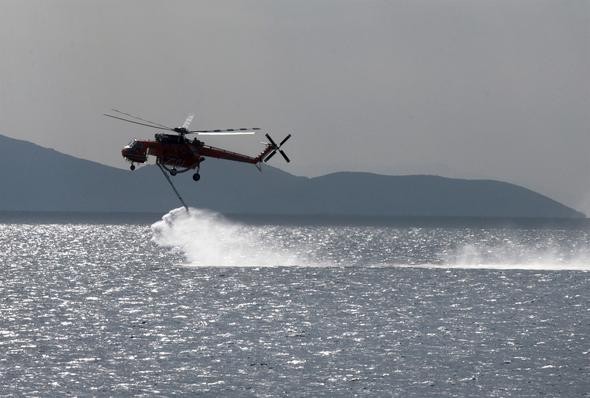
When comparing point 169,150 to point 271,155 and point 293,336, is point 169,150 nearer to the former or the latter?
point 271,155

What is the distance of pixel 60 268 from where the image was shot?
18375 cm

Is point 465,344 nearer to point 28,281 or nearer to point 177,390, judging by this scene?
point 177,390

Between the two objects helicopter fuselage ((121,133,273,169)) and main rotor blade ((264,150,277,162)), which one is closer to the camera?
helicopter fuselage ((121,133,273,169))

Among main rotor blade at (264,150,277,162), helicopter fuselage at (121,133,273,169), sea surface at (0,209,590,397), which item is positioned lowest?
sea surface at (0,209,590,397)

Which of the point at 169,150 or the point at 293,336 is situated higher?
the point at 169,150

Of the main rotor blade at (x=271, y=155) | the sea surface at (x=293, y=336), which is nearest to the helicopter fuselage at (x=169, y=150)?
the main rotor blade at (x=271, y=155)

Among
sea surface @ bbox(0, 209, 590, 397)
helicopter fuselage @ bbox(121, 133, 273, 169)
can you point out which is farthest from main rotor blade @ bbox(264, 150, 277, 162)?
sea surface @ bbox(0, 209, 590, 397)

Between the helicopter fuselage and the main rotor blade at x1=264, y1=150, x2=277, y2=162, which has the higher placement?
the main rotor blade at x1=264, y1=150, x2=277, y2=162

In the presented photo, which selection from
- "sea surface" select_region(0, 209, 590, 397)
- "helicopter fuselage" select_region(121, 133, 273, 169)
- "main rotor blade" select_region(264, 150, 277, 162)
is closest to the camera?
"sea surface" select_region(0, 209, 590, 397)

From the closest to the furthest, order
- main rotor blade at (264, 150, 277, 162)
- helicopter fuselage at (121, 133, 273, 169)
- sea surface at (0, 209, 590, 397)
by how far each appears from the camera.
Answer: sea surface at (0, 209, 590, 397) < helicopter fuselage at (121, 133, 273, 169) < main rotor blade at (264, 150, 277, 162)

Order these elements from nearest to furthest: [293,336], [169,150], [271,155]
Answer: [293,336], [169,150], [271,155]

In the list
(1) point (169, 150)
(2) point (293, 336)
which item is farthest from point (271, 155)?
(2) point (293, 336)

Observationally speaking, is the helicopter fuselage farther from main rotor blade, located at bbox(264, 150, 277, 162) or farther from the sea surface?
the sea surface

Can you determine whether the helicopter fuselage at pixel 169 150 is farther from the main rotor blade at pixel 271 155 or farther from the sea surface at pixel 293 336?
the sea surface at pixel 293 336
